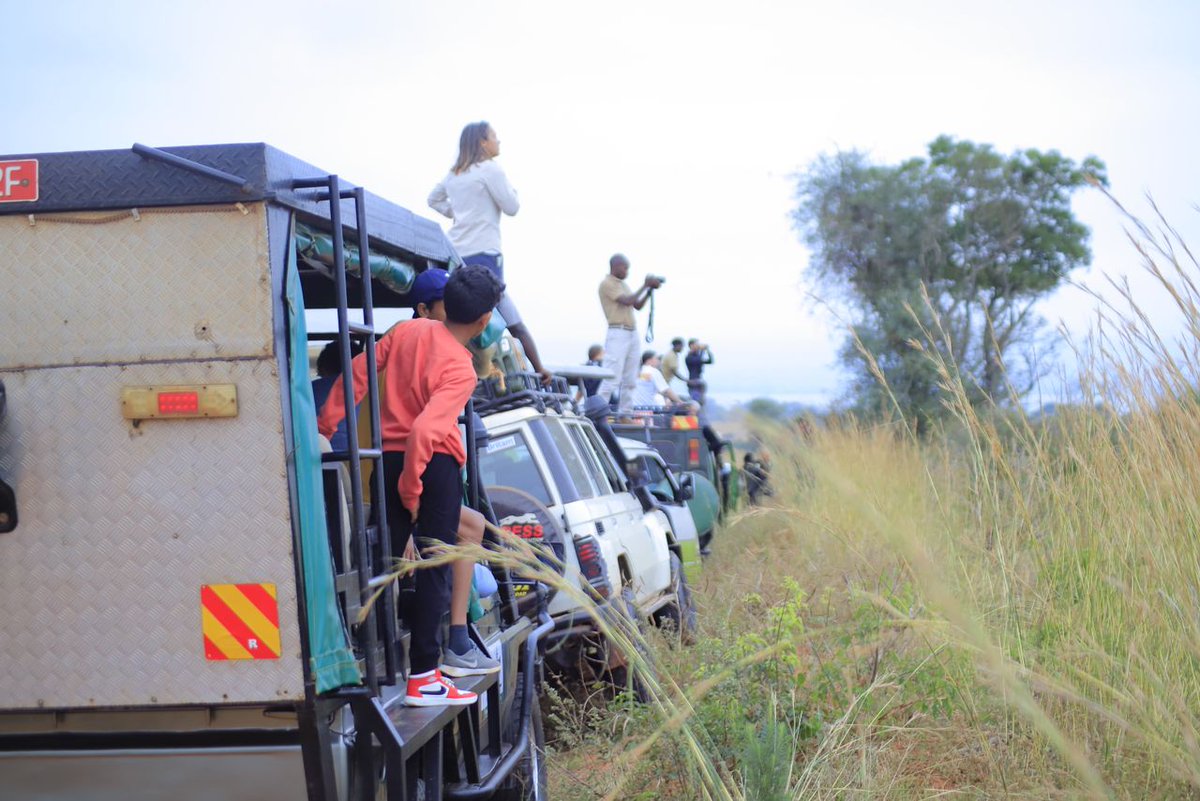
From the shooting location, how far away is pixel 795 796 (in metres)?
4.32

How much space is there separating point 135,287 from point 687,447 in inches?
487

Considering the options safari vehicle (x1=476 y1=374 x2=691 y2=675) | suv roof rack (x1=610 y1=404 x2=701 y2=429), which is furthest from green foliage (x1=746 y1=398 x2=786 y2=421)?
suv roof rack (x1=610 y1=404 x2=701 y2=429)

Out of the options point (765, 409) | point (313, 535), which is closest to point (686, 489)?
point (313, 535)

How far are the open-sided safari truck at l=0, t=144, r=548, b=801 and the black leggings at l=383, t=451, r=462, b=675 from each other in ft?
2.26

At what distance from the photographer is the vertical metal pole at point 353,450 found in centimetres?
402

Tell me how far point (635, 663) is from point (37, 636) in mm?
1791

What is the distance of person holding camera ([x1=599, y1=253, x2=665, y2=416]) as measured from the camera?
14531mm

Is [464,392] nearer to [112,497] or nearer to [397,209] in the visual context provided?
[397,209]

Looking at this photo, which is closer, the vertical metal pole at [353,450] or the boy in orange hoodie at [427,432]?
the vertical metal pole at [353,450]

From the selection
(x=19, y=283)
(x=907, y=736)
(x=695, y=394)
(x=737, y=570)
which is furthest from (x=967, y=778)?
(x=695, y=394)

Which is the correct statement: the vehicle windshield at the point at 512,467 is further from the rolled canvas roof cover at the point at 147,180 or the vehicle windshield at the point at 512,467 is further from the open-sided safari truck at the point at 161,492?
the rolled canvas roof cover at the point at 147,180

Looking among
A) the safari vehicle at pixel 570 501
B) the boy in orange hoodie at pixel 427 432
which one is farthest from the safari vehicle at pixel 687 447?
the boy in orange hoodie at pixel 427 432

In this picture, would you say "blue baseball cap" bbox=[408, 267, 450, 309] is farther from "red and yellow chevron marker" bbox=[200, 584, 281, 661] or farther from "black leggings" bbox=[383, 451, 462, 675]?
"red and yellow chevron marker" bbox=[200, 584, 281, 661]

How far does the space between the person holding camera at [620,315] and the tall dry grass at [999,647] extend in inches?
328
